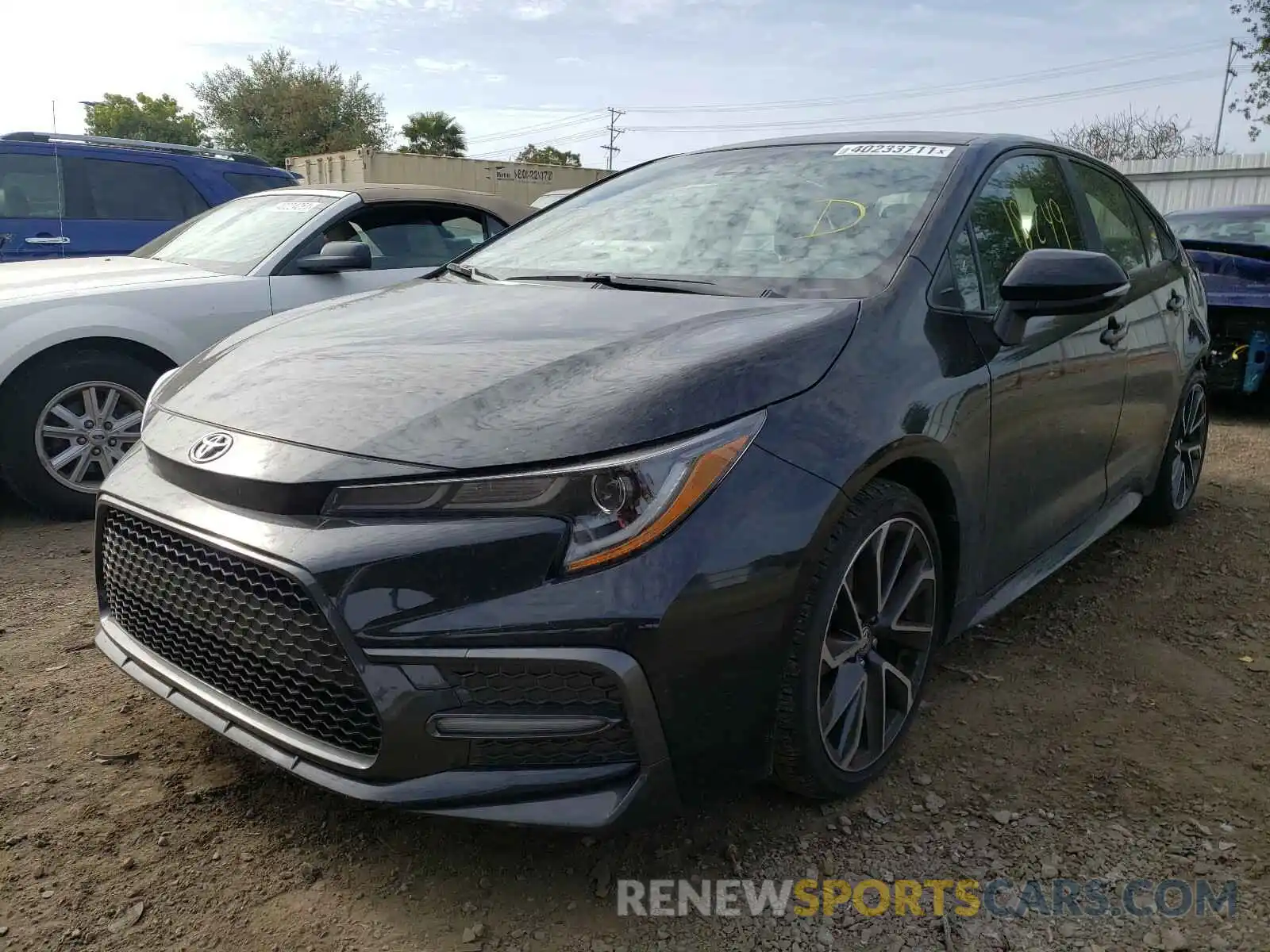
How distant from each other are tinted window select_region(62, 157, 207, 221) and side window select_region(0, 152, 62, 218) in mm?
100

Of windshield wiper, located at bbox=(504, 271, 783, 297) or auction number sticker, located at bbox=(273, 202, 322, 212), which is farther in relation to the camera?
auction number sticker, located at bbox=(273, 202, 322, 212)

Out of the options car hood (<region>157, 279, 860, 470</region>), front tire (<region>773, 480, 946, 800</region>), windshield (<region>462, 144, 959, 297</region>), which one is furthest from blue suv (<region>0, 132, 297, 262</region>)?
front tire (<region>773, 480, 946, 800</region>)

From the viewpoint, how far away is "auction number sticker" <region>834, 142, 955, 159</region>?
285 centimetres

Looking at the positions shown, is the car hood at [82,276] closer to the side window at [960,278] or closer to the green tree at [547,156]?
the side window at [960,278]

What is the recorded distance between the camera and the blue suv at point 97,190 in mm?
7445

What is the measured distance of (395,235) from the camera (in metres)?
5.33

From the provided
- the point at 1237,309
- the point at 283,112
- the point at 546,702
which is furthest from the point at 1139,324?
the point at 283,112

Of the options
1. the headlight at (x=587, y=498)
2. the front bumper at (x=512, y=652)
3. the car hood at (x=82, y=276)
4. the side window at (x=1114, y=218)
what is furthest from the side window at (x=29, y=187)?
the side window at (x=1114, y=218)

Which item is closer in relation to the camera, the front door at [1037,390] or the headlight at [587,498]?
the headlight at [587,498]

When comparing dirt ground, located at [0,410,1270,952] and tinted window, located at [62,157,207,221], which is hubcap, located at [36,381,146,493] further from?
tinted window, located at [62,157,207,221]

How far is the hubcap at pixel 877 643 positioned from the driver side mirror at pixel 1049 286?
2.29 ft

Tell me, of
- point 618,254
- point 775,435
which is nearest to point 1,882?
point 775,435

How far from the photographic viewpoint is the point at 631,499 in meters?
1.75

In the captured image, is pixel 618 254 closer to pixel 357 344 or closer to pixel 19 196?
pixel 357 344
